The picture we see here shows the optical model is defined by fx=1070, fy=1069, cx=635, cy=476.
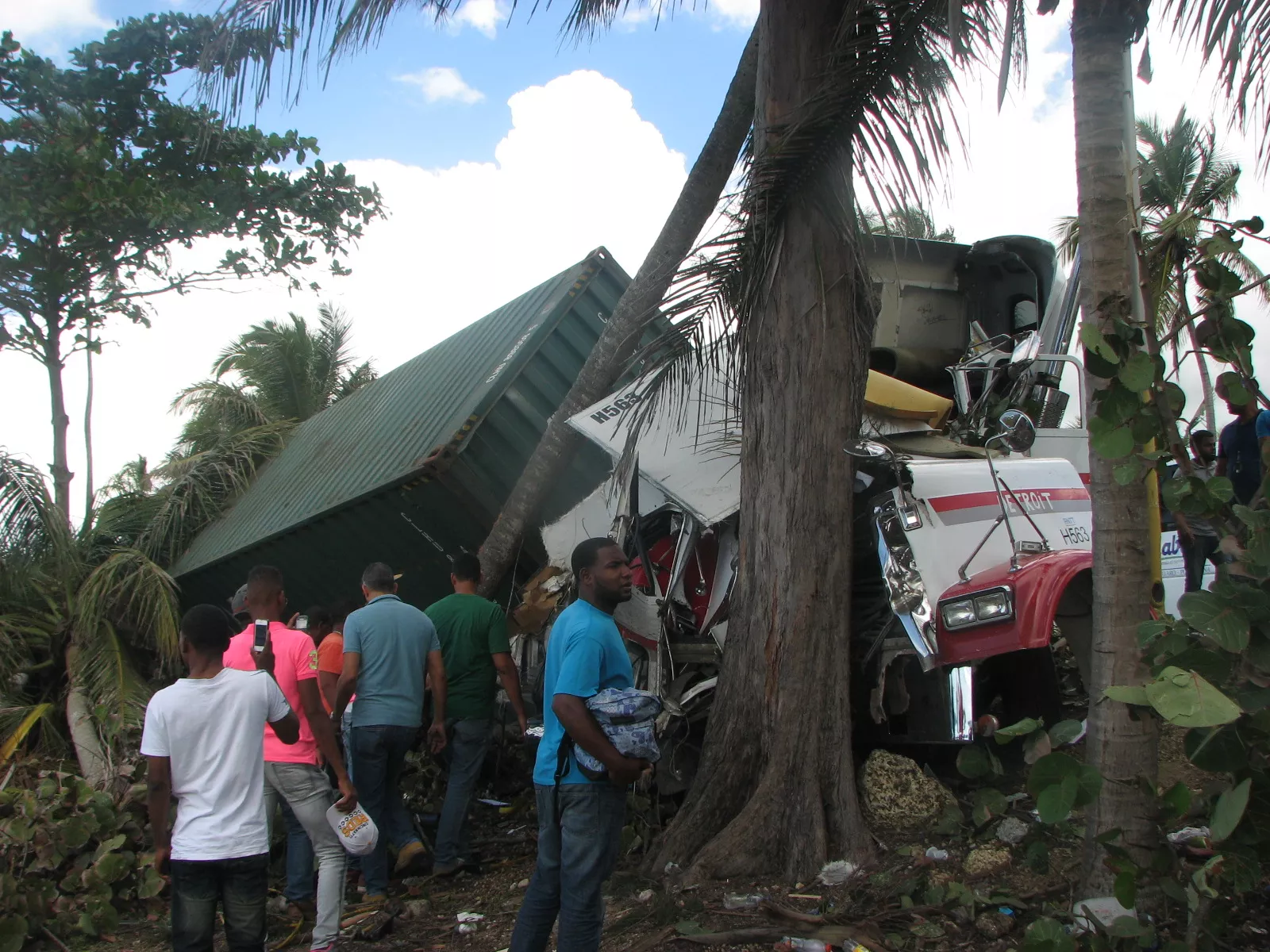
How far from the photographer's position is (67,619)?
8.84 m

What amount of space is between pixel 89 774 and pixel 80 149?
7727mm

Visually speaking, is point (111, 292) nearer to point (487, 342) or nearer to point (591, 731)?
point (487, 342)

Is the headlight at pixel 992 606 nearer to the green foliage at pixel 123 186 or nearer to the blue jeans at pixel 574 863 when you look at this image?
the blue jeans at pixel 574 863

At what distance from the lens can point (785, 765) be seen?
4.47 meters

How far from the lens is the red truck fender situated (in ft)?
14.4

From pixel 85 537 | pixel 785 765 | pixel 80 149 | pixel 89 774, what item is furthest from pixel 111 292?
pixel 785 765

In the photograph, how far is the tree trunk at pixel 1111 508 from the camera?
319 centimetres

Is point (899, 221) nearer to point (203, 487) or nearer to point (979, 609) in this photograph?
point (979, 609)

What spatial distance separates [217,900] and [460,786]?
6.84ft

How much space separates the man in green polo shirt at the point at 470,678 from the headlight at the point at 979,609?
221cm

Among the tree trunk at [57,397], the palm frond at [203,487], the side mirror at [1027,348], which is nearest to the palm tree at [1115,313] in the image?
the side mirror at [1027,348]

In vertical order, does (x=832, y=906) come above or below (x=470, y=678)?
below

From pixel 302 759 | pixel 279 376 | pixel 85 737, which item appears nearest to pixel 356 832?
pixel 302 759

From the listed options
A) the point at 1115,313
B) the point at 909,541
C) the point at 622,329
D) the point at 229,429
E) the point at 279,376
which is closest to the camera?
the point at 1115,313
